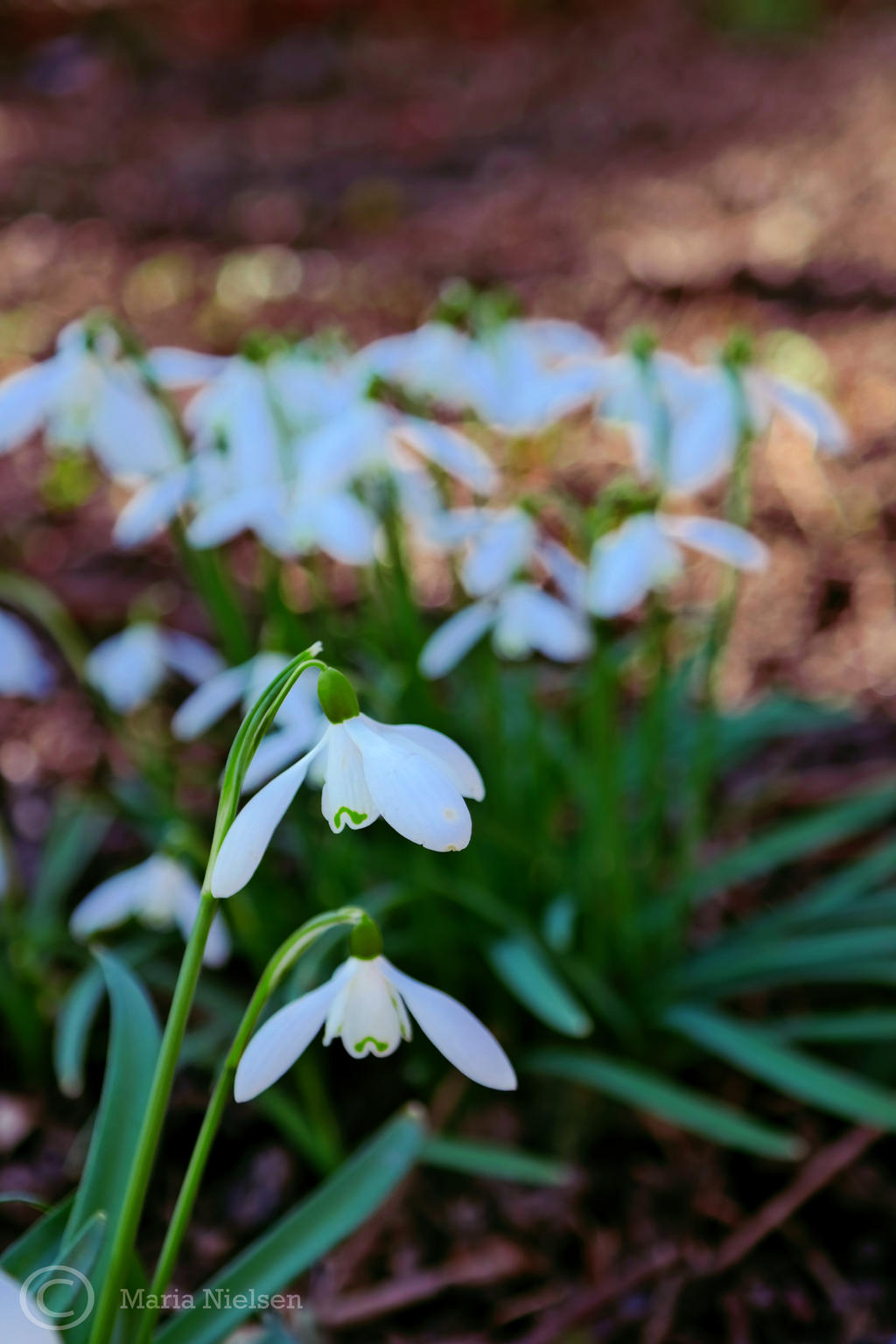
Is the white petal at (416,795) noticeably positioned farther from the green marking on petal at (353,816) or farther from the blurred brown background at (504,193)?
the blurred brown background at (504,193)

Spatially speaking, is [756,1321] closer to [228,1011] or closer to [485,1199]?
[485,1199]

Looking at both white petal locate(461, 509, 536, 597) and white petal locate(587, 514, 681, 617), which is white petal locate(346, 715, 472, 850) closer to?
white petal locate(587, 514, 681, 617)

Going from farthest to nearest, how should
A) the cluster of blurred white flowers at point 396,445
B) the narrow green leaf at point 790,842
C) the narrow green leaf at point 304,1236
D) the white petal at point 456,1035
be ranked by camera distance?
the narrow green leaf at point 790,842
the cluster of blurred white flowers at point 396,445
the narrow green leaf at point 304,1236
the white petal at point 456,1035

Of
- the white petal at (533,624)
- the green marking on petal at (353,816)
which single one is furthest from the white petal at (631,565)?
the green marking on petal at (353,816)

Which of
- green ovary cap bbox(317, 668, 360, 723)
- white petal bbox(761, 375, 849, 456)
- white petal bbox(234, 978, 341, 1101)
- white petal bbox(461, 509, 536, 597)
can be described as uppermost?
green ovary cap bbox(317, 668, 360, 723)

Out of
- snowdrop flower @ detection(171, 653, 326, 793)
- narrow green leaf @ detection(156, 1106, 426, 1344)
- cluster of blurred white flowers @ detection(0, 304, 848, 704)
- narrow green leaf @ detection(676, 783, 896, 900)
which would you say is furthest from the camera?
narrow green leaf @ detection(676, 783, 896, 900)

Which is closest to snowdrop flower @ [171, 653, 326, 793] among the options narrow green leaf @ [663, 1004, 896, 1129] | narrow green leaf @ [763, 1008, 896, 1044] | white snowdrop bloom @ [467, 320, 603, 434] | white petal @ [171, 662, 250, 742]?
white petal @ [171, 662, 250, 742]

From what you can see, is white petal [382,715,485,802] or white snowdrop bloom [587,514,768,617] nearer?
white petal [382,715,485,802]

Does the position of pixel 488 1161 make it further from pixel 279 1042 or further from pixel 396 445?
pixel 396 445
